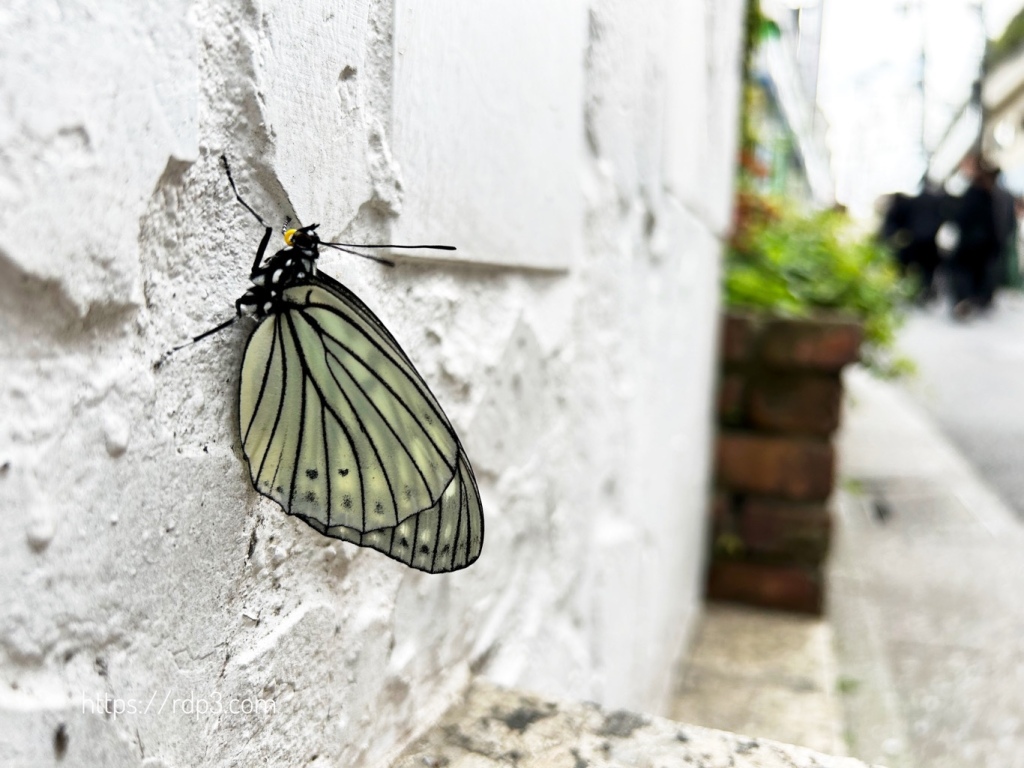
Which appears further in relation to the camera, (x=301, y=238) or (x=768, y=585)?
(x=768, y=585)

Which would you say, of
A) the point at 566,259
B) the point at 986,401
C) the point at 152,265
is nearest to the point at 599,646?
the point at 566,259

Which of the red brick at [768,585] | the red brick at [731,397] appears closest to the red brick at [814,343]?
the red brick at [731,397]

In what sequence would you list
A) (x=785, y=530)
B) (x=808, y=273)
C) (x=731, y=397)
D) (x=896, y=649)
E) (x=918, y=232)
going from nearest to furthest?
(x=896, y=649) < (x=785, y=530) < (x=731, y=397) < (x=808, y=273) < (x=918, y=232)

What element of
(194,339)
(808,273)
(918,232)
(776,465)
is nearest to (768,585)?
(776,465)

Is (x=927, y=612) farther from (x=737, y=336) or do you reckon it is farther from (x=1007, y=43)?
(x=1007, y=43)

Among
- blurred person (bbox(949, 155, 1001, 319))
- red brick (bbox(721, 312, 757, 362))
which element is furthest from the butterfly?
blurred person (bbox(949, 155, 1001, 319))

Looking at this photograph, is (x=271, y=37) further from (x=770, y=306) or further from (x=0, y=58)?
(x=770, y=306)
